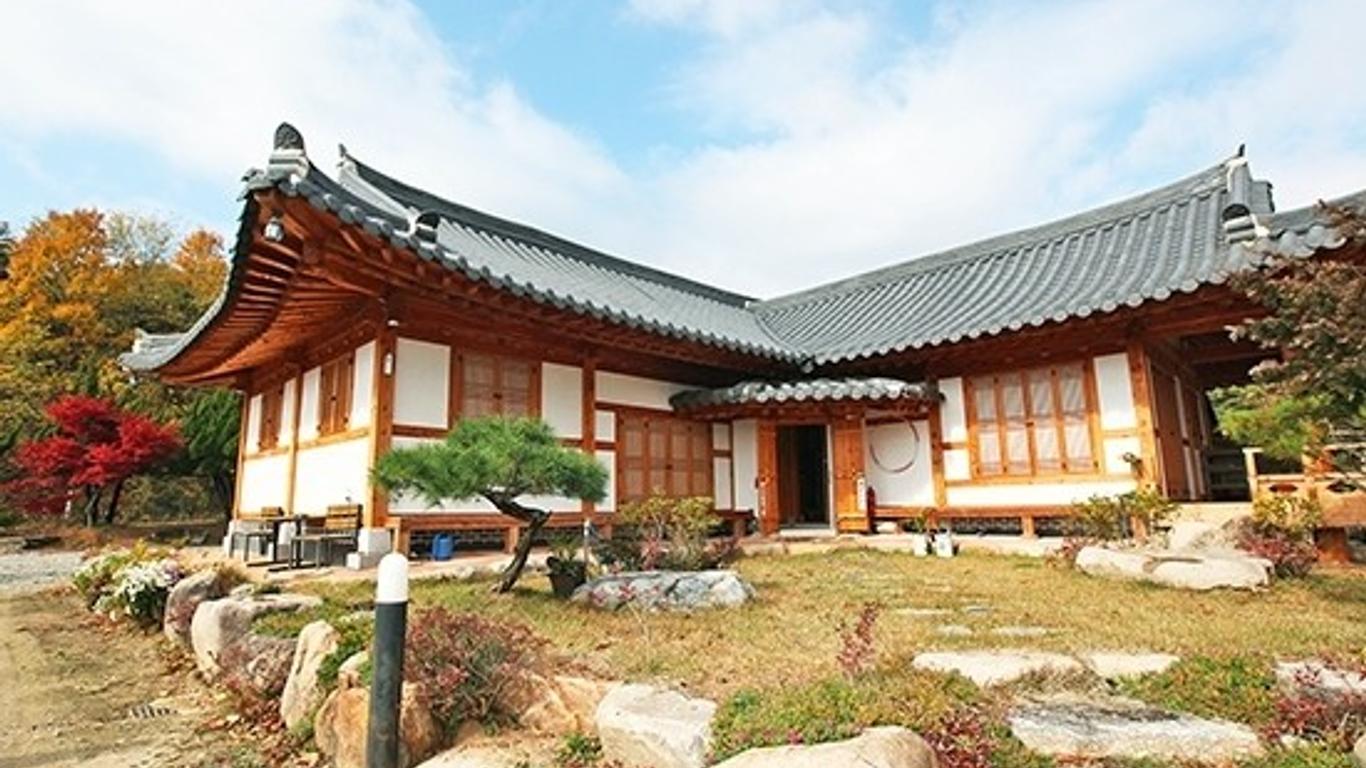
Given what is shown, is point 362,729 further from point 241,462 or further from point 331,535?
point 241,462

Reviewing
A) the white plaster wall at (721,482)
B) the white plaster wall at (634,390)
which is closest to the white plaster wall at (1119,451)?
the white plaster wall at (721,482)

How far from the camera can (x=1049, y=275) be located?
11742 millimetres

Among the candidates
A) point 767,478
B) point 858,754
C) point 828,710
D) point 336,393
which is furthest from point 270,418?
point 858,754

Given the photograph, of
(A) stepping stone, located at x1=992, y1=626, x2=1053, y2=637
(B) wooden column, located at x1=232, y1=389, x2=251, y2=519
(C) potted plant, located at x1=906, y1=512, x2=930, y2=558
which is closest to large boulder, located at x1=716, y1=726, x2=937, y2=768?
(A) stepping stone, located at x1=992, y1=626, x2=1053, y2=637

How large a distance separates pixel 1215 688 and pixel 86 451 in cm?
1938

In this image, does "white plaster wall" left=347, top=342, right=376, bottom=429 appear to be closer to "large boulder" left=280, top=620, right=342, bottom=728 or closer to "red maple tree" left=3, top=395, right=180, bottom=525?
"large boulder" left=280, top=620, right=342, bottom=728

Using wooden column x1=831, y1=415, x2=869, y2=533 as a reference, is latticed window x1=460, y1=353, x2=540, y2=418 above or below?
above

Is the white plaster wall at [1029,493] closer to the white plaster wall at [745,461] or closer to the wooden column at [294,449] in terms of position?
the white plaster wall at [745,461]

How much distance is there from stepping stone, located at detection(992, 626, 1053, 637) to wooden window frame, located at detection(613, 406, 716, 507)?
5725 millimetres

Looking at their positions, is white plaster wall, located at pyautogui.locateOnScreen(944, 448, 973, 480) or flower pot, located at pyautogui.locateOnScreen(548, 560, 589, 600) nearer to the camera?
flower pot, located at pyautogui.locateOnScreen(548, 560, 589, 600)

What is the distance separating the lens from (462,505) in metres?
8.06

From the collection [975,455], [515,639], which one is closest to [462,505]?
[515,639]

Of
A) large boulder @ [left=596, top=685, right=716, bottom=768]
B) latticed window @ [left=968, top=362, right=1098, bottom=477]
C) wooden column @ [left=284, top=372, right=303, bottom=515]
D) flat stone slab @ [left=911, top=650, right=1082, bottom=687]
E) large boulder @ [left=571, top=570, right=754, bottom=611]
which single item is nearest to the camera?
large boulder @ [left=596, top=685, right=716, bottom=768]

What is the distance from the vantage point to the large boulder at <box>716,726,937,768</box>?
2379 mm
